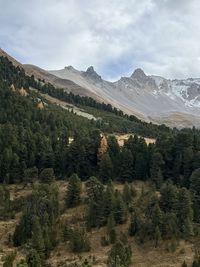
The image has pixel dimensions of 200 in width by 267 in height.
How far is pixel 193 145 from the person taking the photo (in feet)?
394

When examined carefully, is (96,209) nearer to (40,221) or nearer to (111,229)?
(111,229)

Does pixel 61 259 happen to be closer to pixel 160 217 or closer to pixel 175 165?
pixel 160 217

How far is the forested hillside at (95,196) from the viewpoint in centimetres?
8150

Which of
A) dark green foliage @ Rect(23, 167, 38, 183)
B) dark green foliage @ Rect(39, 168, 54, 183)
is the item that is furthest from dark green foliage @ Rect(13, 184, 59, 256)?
dark green foliage @ Rect(23, 167, 38, 183)

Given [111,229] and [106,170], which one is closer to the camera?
[111,229]

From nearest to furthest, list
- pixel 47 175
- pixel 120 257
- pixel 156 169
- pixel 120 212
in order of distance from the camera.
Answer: pixel 120 257 → pixel 120 212 → pixel 156 169 → pixel 47 175

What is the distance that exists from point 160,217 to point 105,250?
11303 millimetres

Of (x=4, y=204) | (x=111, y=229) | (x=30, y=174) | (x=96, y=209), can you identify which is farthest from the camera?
(x=30, y=174)

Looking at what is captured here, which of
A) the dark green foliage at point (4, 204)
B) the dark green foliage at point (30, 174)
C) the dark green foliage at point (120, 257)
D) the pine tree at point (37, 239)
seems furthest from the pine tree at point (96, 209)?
the dark green foliage at point (30, 174)

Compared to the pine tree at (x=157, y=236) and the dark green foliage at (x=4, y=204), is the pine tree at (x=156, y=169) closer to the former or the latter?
the pine tree at (x=157, y=236)

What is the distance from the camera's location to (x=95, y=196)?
96.0 meters

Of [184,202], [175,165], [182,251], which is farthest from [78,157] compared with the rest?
[182,251]

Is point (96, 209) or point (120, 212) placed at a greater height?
point (120, 212)

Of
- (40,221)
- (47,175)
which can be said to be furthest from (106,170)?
(40,221)
